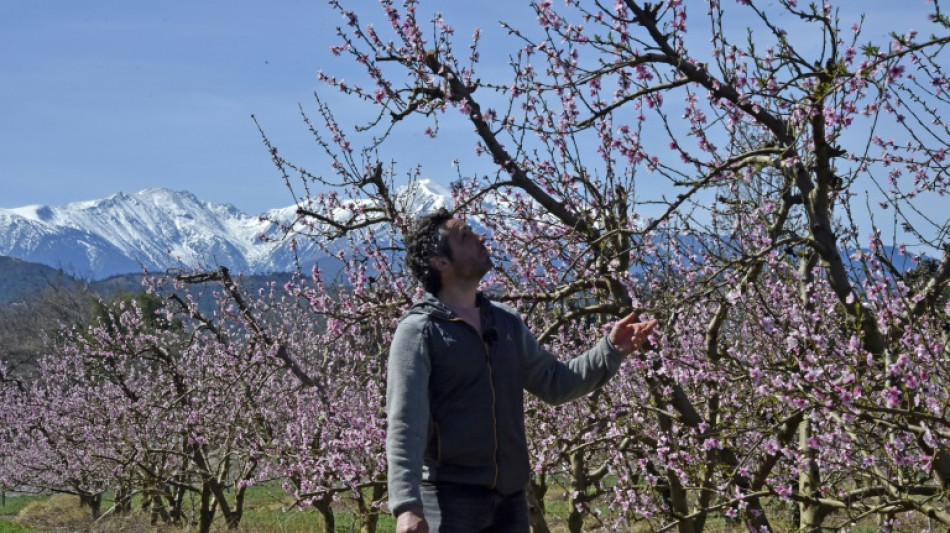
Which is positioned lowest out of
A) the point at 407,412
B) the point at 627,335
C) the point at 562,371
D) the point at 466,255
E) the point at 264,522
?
the point at 407,412

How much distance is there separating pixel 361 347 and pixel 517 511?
7.15 m

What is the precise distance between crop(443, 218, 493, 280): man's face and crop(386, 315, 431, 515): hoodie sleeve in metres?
0.26

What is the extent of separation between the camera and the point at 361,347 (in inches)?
432

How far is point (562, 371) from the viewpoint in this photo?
4.25 m

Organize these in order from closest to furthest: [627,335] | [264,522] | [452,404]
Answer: [452,404] < [627,335] < [264,522]

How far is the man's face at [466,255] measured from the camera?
4.11 meters

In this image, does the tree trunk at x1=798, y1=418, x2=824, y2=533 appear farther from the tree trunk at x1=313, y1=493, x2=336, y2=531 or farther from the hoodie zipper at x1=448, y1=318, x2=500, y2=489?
the tree trunk at x1=313, y1=493, x2=336, y2=531

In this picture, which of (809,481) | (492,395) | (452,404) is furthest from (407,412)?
(809,481)

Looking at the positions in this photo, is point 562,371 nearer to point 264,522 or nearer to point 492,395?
point 492,395

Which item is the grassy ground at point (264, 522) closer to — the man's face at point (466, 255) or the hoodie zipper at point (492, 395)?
the hoodie zipper at point (492, 395)

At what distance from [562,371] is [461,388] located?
51 centimetres

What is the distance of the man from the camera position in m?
3.81

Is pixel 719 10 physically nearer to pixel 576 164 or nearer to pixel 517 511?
pixel 576 164

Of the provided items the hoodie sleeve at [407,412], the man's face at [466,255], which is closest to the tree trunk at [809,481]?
the man's face at [466,255]
